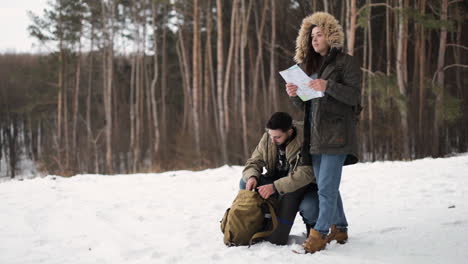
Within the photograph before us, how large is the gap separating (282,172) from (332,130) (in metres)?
0.73

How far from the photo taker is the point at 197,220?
4.66 meters

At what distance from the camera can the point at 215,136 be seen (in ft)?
52.4

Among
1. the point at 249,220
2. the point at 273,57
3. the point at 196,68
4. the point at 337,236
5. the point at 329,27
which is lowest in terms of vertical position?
the point at 337,236

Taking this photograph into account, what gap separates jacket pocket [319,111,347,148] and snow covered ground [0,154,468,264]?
0.79 metres

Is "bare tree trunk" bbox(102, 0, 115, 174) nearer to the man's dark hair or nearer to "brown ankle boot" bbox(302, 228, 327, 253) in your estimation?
the man's dark hair

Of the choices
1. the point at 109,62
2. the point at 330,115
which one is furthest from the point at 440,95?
the point at 109,62

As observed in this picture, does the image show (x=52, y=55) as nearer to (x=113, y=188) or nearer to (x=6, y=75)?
(x=6, y=75)

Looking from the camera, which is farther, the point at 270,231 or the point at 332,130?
the point at 270,231

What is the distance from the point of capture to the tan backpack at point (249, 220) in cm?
345

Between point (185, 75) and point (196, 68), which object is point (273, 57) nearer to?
point (196, 68)

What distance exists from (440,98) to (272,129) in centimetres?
913

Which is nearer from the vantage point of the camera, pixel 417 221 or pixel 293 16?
pixel 417 221

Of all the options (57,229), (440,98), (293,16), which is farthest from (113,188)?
(293,16)

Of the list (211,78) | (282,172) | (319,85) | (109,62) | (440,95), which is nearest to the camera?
(319,85)
